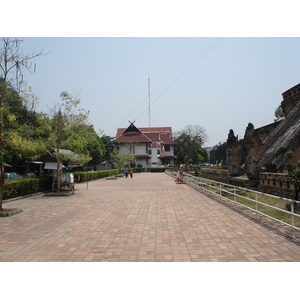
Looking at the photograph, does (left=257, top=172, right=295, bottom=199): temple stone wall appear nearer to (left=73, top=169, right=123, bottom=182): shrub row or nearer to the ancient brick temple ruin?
the ancient brick temple ruin

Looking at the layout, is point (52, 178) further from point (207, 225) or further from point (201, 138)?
point (201, 138)

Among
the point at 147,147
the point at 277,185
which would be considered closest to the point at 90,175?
the point at 277,185

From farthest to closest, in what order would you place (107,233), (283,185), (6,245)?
(283,185) → (107,233) → (6,245)

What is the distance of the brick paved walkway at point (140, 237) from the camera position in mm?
4684

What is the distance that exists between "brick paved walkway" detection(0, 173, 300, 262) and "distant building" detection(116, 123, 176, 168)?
1900 inches

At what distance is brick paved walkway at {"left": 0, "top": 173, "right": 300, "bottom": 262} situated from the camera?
15.4 feet

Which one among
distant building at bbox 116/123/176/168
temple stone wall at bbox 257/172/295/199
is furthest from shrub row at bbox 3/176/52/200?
distant building at bbox 116/123/176/168

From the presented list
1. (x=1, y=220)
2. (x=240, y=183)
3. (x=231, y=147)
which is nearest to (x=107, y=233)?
(x=1, y=220)

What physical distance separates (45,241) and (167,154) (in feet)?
193

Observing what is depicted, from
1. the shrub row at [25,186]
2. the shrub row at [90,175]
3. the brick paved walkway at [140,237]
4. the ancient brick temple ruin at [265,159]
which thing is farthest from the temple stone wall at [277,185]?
the shrub row at [90,175]

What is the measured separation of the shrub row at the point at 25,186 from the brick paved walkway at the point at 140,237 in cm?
332

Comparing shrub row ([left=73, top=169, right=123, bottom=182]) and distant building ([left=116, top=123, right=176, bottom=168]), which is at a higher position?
distant building ([left=116, top=123, right=176, bottom=168])

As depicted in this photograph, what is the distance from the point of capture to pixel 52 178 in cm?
1605

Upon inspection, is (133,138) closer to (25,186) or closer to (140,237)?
(25,186)
